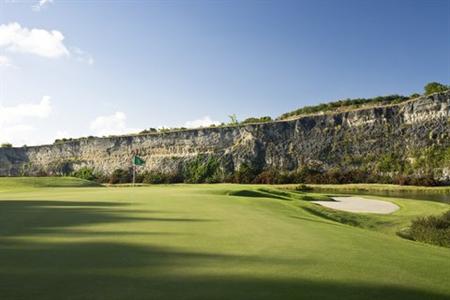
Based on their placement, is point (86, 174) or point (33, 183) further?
point (86, 174)

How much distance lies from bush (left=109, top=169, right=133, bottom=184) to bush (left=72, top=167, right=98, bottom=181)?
5.76 m

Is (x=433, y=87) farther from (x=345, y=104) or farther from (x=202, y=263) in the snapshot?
(x=202, y=263)

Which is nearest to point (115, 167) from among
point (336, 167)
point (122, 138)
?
point (122, 138)

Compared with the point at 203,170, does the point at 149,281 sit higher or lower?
lower

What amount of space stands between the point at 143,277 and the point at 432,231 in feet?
39.6

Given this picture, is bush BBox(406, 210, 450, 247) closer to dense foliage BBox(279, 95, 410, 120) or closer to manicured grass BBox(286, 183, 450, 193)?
manicured grass BBox(286, 183, 450, 193)

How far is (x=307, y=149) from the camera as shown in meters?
62.2

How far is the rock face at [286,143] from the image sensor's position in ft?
180

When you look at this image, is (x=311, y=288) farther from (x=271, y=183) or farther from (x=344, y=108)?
(x=344, y=108)

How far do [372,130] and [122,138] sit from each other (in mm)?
46476

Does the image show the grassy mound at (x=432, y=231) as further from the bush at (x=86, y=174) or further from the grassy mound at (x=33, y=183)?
the bush at (x=86, y=174)

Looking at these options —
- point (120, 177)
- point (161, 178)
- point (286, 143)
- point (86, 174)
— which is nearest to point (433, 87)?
point (286, 143)

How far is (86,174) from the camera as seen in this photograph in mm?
77500

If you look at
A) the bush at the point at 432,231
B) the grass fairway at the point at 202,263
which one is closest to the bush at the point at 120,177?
the bush at the point at 432,231
